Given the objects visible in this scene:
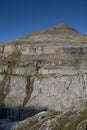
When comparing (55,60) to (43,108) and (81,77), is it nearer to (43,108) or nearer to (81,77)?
(81,77)

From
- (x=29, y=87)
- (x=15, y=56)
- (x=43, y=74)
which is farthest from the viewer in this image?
(x=15, y=56)

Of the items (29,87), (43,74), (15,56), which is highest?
(15,56)

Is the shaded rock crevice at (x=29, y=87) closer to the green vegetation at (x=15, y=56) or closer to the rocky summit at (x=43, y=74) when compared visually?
the rocky summit at (x=43, y=74)

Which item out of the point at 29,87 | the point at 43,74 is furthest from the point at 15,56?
the point at 29,87

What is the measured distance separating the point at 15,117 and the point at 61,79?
27.8 meters

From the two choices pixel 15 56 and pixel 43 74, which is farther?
pixel 15 56

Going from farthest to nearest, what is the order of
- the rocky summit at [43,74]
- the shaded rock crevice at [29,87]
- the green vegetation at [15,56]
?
the green vegetation at [15,56] < the shaded rock crevice at [29,87] < the rocky summit at [43,74]

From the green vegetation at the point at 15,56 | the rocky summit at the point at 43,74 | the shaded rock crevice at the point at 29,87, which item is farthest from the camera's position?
the green vegetation at the point at 15,56

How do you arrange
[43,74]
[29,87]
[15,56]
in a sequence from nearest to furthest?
[29,87]
[43,74]
[15,56]

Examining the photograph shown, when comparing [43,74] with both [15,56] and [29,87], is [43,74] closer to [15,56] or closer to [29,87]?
[29,87]

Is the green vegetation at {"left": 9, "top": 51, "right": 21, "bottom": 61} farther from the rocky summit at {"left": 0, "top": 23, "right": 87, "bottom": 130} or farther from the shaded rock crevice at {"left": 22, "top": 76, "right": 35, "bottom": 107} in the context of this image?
the shaded rock crevice at {"left": 22, "top": 76, "right": 35, "bottom": 107}

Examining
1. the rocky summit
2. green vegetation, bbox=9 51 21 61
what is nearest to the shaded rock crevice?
the rocky summit

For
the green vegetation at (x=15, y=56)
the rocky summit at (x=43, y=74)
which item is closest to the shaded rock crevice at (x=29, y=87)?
the rocky summit at (x=43, y=74)

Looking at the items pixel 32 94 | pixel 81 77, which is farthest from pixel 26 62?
pixel 81 77
